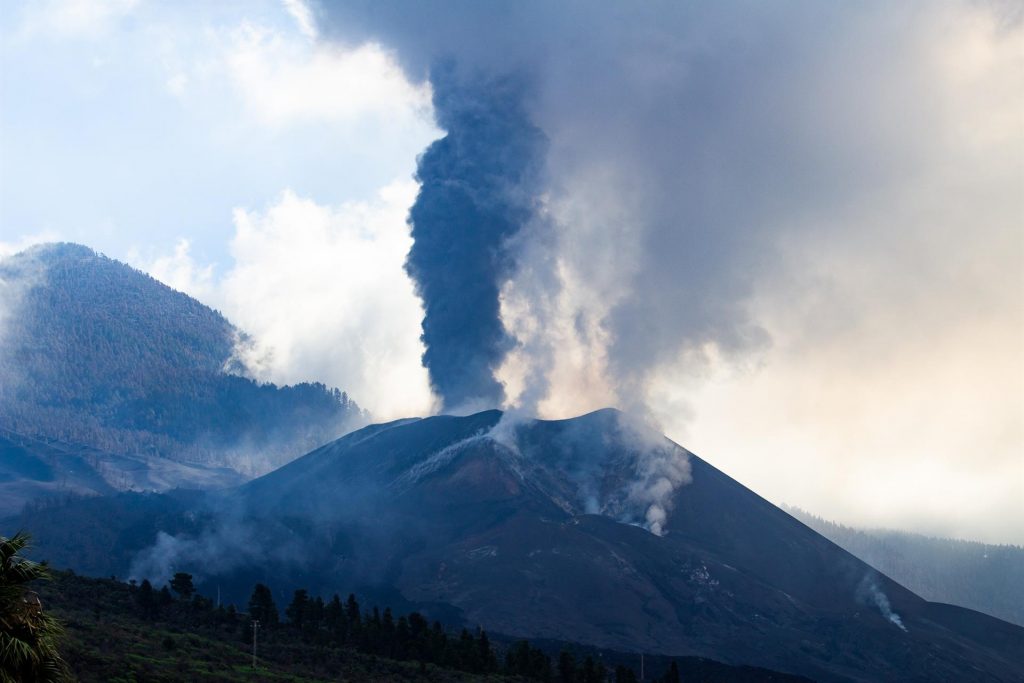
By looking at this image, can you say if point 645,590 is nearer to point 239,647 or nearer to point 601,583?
point 601,583

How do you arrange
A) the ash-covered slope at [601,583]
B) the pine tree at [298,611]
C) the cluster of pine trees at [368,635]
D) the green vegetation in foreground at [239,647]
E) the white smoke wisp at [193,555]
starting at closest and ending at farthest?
1. the green vegetation in foreground at [239,647]
2. the cluster of pine trees at [368,635]
3. the pine tree at [298,611]
4. the ash-covered slope at [601,583]
5. the white smoke wisp at [193,555]

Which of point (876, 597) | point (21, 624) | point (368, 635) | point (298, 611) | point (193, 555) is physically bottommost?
point (21, 624)

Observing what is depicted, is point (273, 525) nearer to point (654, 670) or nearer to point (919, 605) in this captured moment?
point (654, 670)

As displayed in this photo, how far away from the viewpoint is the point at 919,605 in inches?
7574

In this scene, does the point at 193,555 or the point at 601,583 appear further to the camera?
the point at 193,555

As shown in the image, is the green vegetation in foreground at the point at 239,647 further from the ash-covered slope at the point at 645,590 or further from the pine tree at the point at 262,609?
the ash-covered slope at the point at 645,590

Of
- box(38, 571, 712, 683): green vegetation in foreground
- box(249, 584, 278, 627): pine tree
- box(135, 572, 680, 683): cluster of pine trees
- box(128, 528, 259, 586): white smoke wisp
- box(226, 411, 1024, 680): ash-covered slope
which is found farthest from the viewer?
box(128, 528, 259, 586): white smoke wisp

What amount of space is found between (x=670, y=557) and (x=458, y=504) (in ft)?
119

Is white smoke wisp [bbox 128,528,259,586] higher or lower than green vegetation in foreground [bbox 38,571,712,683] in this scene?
higher

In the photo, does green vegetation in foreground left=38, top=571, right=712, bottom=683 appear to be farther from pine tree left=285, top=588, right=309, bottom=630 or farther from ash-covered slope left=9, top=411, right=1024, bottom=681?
ash-covered slope left=9, top=411, right=1024, bottom=681

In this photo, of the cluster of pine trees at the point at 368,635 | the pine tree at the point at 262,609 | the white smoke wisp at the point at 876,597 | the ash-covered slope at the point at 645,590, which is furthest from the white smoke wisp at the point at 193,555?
the white smoke wisp at the point at 876,597

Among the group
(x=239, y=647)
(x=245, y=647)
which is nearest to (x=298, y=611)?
(x=245, y=647)

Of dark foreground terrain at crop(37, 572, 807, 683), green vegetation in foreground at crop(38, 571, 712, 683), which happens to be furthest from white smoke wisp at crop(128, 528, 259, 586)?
dark foreground terrain at crop(37, 572, 807, 683)

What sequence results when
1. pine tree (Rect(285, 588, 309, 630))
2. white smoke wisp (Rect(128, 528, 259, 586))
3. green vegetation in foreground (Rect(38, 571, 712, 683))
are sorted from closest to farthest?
green vegetation in foreground (Rect(38, 571, 712, 683)) < pine tree (Rect(285, 588, 309, 630)) < white smoke wisp (Rect(128, 528, 259, 586))
